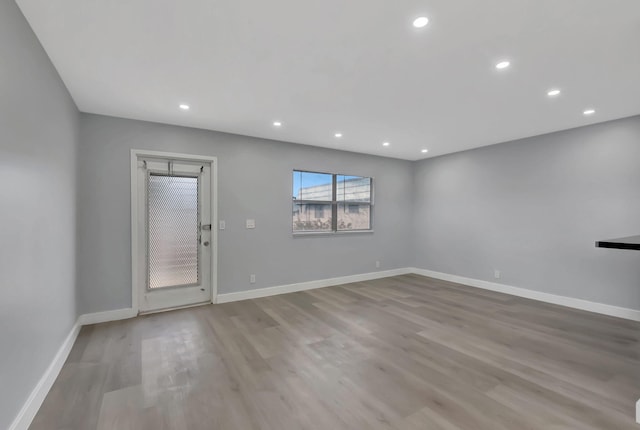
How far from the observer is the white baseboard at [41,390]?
169 centimetres

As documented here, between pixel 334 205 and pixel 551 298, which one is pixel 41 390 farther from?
pixel 551 298

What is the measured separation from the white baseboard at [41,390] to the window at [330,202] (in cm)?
321

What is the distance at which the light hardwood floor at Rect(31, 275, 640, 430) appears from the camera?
1847 mm

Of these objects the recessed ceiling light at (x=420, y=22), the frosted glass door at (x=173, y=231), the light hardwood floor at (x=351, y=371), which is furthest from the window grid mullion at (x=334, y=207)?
the recessed ceiling light at (x=420, y=22)

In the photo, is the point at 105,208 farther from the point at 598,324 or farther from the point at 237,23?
the point at 598,324

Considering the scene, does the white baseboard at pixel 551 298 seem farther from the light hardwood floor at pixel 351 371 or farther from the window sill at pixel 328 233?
the window sill at pixel 328 233

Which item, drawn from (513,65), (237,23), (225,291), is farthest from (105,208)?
(513,65)

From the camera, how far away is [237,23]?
186 cm

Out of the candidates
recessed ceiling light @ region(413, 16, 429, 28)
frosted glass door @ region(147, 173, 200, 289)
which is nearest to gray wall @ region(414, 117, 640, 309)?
recessed ceiling light @ region(413, 16, 429, 28)

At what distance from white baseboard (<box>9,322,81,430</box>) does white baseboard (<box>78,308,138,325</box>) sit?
627 mm

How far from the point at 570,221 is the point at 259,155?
4.77 m

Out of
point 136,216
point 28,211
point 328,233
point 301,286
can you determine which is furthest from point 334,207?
point 28,211

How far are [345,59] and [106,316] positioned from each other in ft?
13.2

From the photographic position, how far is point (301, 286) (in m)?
4.93
